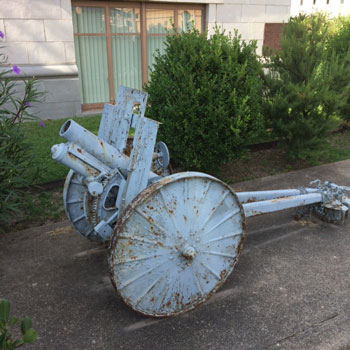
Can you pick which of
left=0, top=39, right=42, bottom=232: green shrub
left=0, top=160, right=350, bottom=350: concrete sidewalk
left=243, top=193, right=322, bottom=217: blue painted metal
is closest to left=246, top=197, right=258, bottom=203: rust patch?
left=243, top=193, right=322, bottom=217: blue painted metal

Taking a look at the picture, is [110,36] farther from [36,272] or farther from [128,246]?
[128,246]

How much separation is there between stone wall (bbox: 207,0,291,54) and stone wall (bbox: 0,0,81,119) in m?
3.72

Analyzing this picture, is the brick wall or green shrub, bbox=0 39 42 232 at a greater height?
the brick wall

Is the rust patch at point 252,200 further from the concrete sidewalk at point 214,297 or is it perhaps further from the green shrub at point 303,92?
the green shrub at point 303,92

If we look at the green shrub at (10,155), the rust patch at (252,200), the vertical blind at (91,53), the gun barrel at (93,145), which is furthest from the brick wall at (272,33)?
the gun barrel at (93,145)

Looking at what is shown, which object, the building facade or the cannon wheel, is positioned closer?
the cannon wheel

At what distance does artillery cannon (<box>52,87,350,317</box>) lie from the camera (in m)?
2.55

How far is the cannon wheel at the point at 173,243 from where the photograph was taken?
8.29ft

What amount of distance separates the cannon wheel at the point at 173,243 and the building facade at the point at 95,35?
5747mm

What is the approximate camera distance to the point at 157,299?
2.67m

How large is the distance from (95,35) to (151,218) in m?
7.55

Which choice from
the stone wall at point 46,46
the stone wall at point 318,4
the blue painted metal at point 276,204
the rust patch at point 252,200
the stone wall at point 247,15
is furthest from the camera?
the stone wall at point 318,4

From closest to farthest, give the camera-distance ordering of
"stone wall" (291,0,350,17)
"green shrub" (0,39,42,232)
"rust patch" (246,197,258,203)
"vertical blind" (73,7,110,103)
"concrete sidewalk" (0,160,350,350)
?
1. "concrete sidewalk" (0,160,350,350)
2. "rust patch" (246,197,258,203)
3. "green shrub" (0,39,42,232)
4. "vertical blind" (73,7,110,103)
5. "stone wall" (291,0,350,17)

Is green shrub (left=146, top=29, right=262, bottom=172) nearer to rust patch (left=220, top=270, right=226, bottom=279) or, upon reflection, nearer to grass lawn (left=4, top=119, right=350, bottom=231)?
grass lawn (left=4, top=119, right=350, bottom=231)
